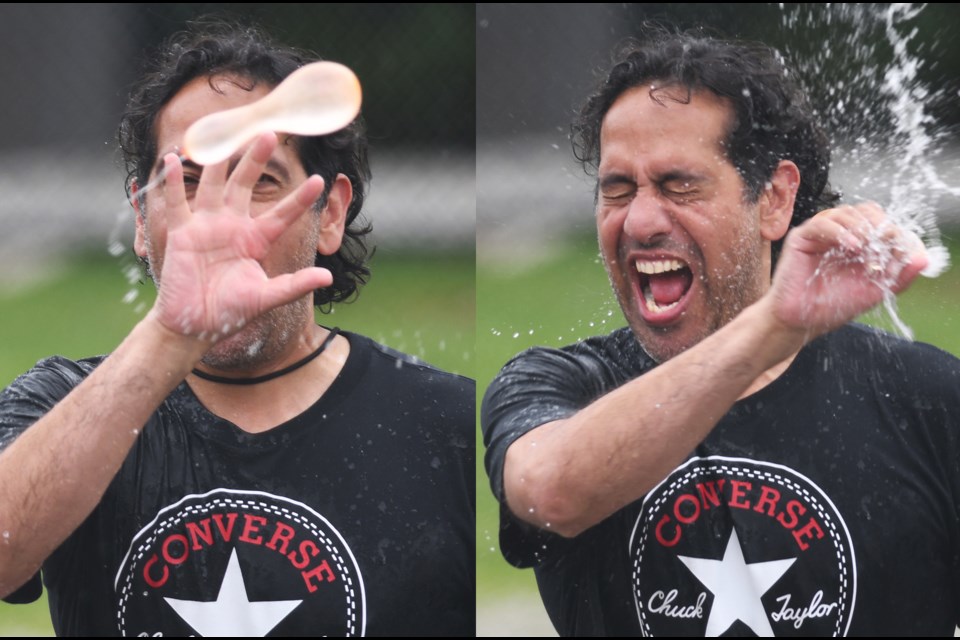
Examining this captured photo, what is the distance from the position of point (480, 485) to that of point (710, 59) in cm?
97

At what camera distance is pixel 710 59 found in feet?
7.80

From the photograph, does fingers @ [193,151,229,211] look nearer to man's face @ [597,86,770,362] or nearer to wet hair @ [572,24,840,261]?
man's face @ [597,86,770,362]

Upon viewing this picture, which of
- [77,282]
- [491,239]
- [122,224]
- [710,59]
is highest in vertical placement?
[710,59]

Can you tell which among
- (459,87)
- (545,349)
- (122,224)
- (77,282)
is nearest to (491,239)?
(459,87)

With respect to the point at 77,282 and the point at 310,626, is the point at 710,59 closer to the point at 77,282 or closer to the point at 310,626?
the point at 310,626

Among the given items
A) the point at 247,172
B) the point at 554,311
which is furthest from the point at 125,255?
the point at 247,172

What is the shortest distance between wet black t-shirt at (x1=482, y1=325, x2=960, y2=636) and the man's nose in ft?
1.04

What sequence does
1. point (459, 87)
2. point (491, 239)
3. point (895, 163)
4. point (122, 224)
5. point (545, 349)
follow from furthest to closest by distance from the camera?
point (122, 224)
point (459, 87)
point (491, 239)
point (895, 163)
point (545, 349)

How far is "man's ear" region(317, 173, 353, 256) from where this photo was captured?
2.35 metres

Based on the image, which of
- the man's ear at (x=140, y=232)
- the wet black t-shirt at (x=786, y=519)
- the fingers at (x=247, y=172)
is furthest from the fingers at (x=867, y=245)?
the man's ear at (x=140, y=232)

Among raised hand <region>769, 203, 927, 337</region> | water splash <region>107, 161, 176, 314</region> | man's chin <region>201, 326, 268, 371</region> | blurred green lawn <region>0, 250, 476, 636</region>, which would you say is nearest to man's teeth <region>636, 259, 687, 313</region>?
raised hand <region>769, 203, 927, 337</region>

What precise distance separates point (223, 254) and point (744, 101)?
1.13 m

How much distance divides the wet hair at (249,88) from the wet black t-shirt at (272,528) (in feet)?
1.56

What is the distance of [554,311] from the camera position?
3109mm
